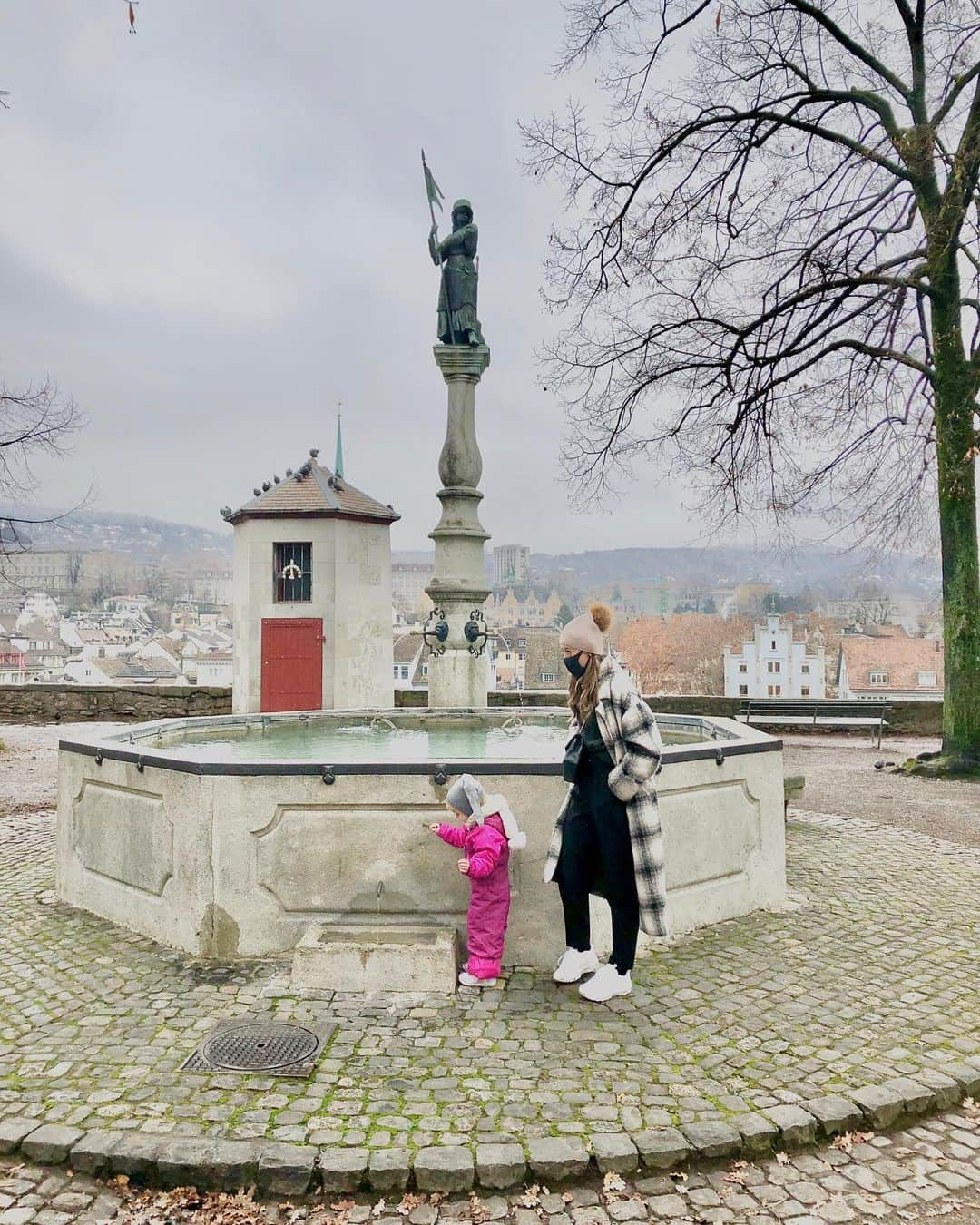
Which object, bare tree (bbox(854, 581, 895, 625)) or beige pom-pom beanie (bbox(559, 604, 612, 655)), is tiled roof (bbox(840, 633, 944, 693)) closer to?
bare tree (bbox(854, 581, 895, 625))

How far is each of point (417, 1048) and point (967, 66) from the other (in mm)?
14825

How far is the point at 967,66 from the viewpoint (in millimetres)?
12898

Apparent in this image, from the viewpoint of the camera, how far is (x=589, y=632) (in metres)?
4.53

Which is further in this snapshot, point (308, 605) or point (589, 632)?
point (308, 605)

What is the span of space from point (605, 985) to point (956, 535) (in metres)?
10.9

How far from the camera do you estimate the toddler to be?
185 inches

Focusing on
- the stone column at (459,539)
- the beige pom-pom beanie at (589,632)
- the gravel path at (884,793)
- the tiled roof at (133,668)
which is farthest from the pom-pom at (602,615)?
the tiled roof at (133,668)

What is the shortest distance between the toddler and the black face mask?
791 millimetres

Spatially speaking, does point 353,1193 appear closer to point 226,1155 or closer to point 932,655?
point 226,1155

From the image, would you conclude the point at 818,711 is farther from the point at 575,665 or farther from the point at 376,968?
the point at 376,968

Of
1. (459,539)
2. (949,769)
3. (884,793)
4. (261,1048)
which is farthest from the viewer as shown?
(949,769)

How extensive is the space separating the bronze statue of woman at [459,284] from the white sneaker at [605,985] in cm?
861

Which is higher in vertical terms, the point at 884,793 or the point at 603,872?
the point at 603,872

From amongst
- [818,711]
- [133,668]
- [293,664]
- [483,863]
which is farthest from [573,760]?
[133,668]
